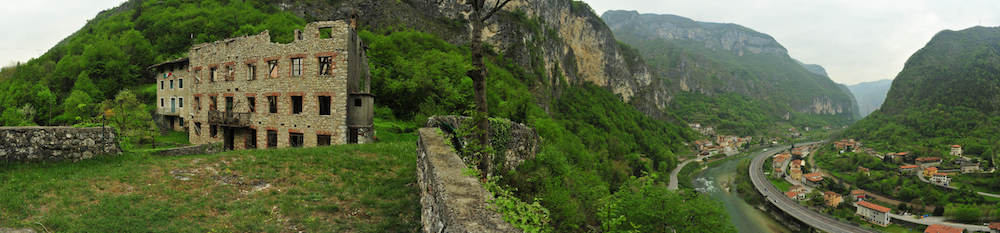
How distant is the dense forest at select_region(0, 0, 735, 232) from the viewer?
58.9ft

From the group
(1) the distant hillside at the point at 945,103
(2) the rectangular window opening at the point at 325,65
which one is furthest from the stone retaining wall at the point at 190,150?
(1) the distant hillside at the point at 945,103

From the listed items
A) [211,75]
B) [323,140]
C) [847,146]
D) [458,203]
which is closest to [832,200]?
[847,146]

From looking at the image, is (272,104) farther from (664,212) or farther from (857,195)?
(857,195)

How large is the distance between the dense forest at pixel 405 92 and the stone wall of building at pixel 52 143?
9335 millimetres

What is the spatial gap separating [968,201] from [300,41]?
107 metres

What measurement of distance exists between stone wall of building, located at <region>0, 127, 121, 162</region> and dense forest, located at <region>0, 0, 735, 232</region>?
9335 mm

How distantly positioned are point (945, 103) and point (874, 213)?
114 m

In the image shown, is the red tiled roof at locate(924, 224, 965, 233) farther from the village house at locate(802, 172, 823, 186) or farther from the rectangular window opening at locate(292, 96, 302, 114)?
the rectangular window opening at locate(292, 96, 302, 114)

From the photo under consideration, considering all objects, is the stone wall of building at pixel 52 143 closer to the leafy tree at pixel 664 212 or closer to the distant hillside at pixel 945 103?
the leafy tree at pixel 664 212

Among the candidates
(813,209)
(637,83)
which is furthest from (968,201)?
(637,83)

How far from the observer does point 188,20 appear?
1858 inches

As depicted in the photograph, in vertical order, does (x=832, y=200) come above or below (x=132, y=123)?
below

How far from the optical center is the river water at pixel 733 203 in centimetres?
5298

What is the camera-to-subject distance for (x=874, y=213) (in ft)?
195
